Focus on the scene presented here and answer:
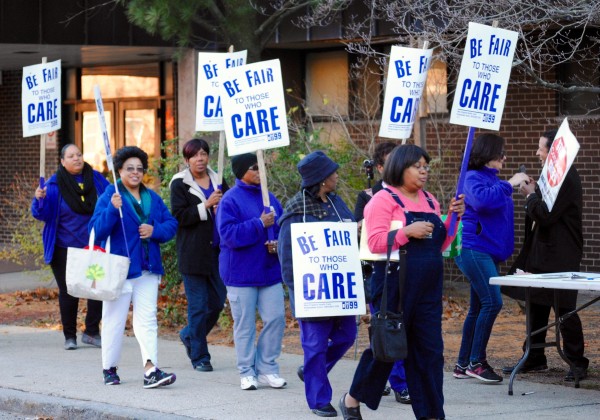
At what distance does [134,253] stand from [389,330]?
8.96ft

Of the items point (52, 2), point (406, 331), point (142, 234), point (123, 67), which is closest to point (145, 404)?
point (142, 234)

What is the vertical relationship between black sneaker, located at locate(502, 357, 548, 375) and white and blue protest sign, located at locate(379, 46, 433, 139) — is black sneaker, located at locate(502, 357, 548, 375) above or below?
below

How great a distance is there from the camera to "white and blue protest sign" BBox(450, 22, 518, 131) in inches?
318

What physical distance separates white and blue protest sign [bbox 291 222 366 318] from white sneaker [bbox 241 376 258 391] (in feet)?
4.40

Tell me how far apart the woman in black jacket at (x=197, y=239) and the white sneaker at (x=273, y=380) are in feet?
3.18

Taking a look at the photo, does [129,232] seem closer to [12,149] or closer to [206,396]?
[206,396]

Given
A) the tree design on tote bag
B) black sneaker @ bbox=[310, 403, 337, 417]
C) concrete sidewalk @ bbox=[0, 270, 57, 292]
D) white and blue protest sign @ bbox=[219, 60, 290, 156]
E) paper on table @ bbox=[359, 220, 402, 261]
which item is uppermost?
white and blue protest sign @ bbox=[219, 60, 290, 156]

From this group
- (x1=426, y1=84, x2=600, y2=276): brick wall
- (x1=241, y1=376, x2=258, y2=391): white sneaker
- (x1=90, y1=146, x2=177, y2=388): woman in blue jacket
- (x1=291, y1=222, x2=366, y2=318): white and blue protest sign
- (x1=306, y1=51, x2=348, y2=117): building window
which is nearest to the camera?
(x1=291, y1=222, x2=366, y2=318): white and blue protest sign

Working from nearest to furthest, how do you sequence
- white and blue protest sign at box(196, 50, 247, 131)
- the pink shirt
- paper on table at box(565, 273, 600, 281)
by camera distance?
the pink shirt → paper on table at box(565, 273, 600, 281) → white and blue protest sign at box(196, 50, 247, 131)

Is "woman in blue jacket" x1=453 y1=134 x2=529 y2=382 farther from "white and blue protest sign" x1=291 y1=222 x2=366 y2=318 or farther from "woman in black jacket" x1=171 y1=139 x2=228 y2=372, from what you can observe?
"woman in black jacket" x1=171 y1=139 x2=228 y2=372

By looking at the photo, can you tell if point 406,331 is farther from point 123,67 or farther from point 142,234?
point 123,67

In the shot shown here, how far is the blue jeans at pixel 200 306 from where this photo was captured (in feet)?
31.7

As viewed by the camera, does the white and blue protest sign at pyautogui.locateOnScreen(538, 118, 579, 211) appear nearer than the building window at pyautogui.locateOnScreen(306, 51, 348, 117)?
Yes

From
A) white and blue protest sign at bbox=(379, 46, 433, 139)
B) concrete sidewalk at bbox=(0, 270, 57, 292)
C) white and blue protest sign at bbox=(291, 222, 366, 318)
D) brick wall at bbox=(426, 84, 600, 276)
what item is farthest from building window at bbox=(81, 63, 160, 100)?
white and blue protest sign at bbox=(291, 222, 366, 318)
